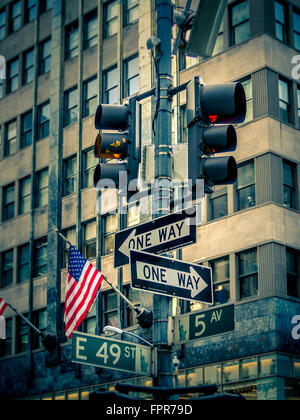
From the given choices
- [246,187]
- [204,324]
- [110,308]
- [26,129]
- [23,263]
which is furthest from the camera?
[26,129]

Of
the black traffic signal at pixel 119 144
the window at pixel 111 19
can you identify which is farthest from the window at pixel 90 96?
the black traffic signal at pixel 119 144

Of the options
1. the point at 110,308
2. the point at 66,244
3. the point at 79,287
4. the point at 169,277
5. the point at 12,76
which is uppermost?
the point at 12,76

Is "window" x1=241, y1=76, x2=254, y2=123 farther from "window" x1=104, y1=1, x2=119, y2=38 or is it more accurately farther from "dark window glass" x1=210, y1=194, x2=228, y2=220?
"window" x1=104, y1=1, x2=119, y2=38

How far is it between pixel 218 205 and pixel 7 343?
13.8 meters

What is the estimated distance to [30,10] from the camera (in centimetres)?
3916

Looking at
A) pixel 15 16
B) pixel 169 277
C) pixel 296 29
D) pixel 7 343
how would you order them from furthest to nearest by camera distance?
pixel 15 16, pixel 7 343, pixel 296 29, pixel 169 277

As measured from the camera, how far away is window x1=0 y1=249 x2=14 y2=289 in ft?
117

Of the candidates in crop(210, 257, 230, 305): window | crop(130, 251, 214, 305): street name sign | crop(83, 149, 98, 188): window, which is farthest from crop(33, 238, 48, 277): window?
crop(130, 251, 214, 305): street name sign

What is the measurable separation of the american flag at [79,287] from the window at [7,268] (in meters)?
16.8

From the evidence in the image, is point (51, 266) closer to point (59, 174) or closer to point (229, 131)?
point (59, 174)

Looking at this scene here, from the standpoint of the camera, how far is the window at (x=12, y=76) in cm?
3897

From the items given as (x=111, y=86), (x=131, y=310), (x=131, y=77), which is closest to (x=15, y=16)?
(x=111, y=86)

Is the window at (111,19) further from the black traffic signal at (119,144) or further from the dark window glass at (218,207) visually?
the black traffic signal at (119,144)

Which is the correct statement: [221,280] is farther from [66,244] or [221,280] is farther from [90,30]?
[90,30]
